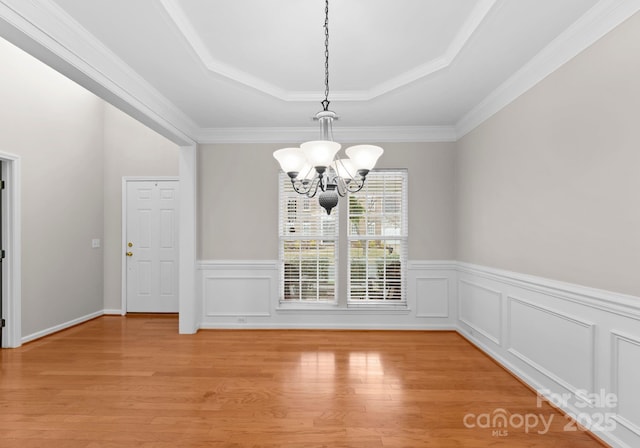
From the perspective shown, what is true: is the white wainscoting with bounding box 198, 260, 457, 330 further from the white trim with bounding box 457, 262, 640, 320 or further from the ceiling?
the ceiling

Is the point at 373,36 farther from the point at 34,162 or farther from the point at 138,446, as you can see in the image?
the point at 34,162

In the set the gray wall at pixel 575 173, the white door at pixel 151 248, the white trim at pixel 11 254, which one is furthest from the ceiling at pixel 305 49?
the white trim at pixel 11 254

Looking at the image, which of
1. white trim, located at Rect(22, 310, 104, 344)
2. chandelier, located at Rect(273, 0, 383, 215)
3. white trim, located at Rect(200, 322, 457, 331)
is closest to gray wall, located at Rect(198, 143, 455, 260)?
white trim, located at Rect(200, 322, 457, 331)

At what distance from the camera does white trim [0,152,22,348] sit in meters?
4.01

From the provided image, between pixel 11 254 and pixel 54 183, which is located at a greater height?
pixel 54 183

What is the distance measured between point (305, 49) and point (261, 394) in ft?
9.44

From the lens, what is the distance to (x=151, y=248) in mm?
5578

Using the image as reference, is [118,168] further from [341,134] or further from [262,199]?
[341,134]

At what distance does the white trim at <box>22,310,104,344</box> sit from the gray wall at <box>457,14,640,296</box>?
549cm

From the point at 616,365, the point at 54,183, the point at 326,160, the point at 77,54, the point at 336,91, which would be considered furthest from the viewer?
the point at 54,183

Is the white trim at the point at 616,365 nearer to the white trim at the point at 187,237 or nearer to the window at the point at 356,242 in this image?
the window at the point at 356,242

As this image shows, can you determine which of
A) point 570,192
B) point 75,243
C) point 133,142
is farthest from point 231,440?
point 133,142

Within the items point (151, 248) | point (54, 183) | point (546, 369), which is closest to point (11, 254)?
point (54, 183)

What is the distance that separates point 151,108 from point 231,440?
3.00 meters
